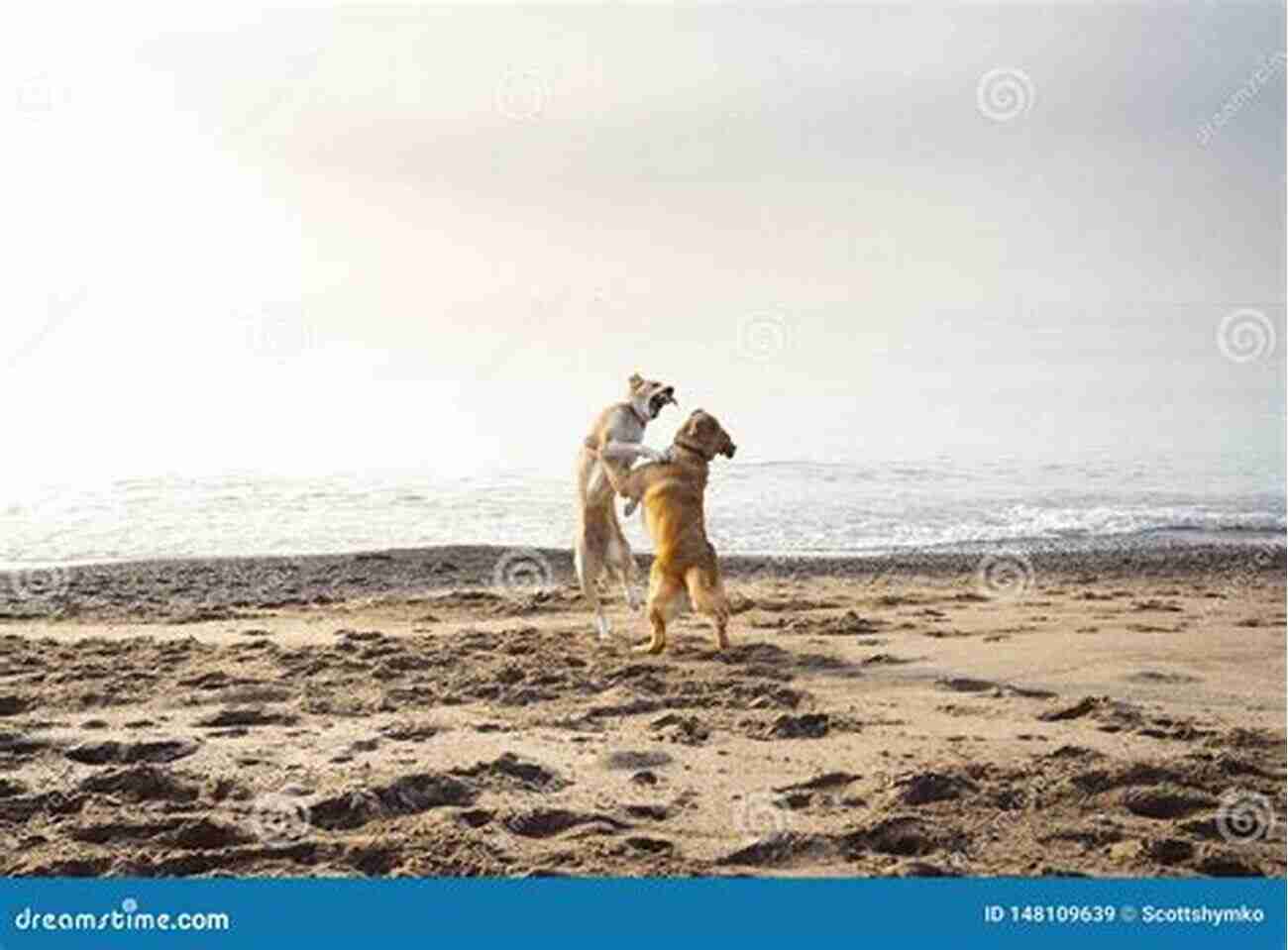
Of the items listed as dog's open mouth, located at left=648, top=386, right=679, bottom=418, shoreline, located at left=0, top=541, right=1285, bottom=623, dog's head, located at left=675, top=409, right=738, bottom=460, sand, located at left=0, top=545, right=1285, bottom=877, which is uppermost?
dog's open mouth, located at left=648, top=386, right=679, bottom=418

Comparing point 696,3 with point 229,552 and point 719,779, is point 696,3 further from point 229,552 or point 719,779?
point 229,552

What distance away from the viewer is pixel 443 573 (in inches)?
414

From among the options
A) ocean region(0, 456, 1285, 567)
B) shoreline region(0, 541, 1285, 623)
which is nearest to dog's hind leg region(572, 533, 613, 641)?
shoreline region(0, 541, 1285, 623)

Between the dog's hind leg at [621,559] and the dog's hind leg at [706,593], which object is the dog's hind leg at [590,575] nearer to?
the dog's hind leg at [621,559]

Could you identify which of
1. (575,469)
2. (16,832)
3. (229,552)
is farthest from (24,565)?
(16,832)

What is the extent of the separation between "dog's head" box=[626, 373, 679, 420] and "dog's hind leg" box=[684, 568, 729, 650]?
2.60 ft

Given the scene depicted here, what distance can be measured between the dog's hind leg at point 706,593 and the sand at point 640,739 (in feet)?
0.65

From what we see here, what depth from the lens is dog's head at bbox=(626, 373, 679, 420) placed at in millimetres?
7688

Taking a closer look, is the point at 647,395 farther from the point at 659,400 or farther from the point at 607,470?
the point at 607,470

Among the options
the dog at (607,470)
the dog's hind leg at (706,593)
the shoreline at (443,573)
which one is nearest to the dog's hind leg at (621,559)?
the dog at (607,470)

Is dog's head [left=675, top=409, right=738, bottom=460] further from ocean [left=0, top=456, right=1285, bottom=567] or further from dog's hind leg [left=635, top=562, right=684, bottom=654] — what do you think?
ocean [left=0, top=456, right=1285, bottom=567]

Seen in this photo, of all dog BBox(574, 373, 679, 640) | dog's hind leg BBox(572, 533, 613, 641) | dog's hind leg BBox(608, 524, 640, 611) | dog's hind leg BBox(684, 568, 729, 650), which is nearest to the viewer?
dog's hind leg BBox(684, 568, 729, 650)

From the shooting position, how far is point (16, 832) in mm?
5012

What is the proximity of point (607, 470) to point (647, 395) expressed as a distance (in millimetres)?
377
